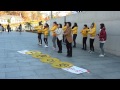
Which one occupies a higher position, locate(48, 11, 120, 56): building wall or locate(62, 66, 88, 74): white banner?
locate(48, 11, 120, 56): building wall

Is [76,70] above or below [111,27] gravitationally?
below

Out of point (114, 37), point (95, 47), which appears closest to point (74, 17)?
point (95, 47)

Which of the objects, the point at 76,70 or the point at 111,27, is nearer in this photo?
the point at 76,70

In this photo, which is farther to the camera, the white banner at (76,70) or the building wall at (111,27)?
the building wall at (111,27)

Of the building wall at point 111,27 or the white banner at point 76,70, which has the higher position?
the building wall at point 111,27

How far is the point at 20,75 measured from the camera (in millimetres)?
7395

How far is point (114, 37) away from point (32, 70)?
5465 mm

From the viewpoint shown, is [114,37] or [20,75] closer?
[20,75]

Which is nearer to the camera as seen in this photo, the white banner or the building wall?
the white banner
